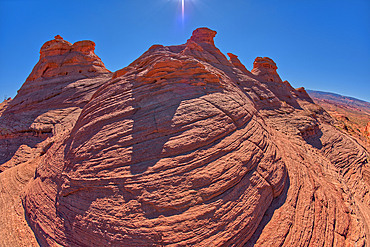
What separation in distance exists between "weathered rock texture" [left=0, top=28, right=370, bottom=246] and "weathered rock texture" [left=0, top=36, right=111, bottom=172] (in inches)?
459

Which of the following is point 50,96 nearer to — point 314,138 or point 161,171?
point 161,171

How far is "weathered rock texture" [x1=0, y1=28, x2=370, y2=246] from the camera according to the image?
195 inches

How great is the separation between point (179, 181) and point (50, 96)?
26.0 m

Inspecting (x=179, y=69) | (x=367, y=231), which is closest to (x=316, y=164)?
(x=367, y=231)

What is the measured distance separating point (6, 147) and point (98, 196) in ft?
66.5

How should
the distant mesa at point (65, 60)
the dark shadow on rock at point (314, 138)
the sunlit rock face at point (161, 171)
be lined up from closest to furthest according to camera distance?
the sunlit rock face at point (161, 171)
the dark shadow on rock at point (314, 138)
the distant mesa at point (65, 60)

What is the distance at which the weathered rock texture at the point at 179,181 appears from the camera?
4945mm

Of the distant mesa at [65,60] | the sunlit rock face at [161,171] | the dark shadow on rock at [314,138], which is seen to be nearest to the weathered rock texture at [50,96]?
the distant mesa at [65,60]

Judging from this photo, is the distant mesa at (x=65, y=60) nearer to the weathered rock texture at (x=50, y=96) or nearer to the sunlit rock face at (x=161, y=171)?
the weathered rock texture at (x=50, y=96)

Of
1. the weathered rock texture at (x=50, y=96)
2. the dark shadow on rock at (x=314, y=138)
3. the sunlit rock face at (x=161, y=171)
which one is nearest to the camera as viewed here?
the sunlit rock face at (x=161, y=171)

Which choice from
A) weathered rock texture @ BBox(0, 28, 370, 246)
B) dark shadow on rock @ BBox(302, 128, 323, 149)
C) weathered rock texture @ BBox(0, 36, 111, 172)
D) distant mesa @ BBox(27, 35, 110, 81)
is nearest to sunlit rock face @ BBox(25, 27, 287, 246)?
weathered rock texture @ BBox(0, 28, 370, 246)

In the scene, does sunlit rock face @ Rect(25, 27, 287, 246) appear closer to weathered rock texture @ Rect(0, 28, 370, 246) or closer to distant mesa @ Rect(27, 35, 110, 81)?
weathered rock texture @ Rect(0, 28, 370, 246)

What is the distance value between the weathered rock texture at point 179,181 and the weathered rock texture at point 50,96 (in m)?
11.7

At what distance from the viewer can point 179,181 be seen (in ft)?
17.3
